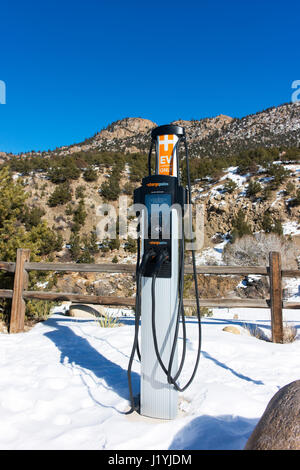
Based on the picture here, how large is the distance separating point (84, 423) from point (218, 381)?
137 cm

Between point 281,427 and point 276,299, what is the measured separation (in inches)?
130

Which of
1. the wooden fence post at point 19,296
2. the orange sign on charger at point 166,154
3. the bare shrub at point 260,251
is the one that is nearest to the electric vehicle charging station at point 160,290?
the orange sign on charger at point 166,154

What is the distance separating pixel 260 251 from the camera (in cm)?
1310

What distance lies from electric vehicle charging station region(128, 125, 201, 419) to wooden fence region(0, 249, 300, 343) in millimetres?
2262

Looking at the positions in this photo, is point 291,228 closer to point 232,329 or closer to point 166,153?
point 232,329

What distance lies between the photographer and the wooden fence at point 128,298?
4504 mm

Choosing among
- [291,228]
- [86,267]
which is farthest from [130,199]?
[86,267]

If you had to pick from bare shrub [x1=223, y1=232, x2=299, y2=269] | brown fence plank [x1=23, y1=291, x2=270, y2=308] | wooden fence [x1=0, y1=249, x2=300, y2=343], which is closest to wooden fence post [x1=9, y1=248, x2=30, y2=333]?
wooden fence [x1=0, y1=249, x2=300, y2=343]

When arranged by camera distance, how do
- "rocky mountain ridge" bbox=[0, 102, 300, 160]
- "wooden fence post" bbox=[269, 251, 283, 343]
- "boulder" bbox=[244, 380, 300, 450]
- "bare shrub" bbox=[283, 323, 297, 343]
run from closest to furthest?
"boulder" bbox=[244, 380, 300, 450] < "wooden fence post" bbox=[269, 251, 283, 343] < "bare shrub" bbox=[283, 323, 297, 343] < "rocky mountain ridge" bbox=[0, 102, 300, 160]

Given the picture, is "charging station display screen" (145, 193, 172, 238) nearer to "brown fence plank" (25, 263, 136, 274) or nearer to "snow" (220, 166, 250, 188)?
"brown fence plank" (25, 263, 136, 274)

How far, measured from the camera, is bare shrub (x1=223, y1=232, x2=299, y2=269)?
41.5ft

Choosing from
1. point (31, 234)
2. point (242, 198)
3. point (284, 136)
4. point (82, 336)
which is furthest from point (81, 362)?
point (284, 136)

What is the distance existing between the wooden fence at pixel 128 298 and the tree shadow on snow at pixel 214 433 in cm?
243
